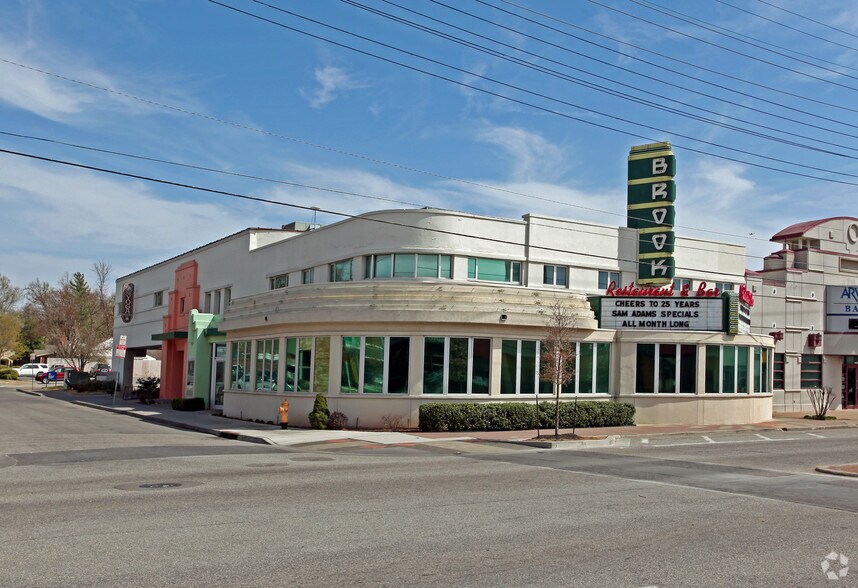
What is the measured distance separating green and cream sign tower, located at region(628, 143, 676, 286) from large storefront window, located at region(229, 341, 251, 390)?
16859 mm

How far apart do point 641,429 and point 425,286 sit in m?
8.92

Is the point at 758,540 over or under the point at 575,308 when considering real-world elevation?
under

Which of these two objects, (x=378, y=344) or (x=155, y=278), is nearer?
(x=378, y=344)

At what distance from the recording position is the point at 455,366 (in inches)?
1049

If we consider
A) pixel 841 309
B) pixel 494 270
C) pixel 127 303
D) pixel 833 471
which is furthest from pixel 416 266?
pixel 127 303

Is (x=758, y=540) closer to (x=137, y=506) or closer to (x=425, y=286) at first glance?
(x=137, y=506)

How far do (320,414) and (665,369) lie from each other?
13.2 meters

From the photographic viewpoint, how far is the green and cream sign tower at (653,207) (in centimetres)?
3347

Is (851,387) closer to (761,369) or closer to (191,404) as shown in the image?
(761,369)

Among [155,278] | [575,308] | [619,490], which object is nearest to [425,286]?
[575,308]

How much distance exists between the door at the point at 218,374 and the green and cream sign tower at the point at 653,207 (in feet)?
65.4

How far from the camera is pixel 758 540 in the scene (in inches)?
370

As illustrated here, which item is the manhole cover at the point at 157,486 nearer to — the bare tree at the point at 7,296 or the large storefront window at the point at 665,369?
the large storefront window at the point at 665,369

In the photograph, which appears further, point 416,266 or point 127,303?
point 127,303
